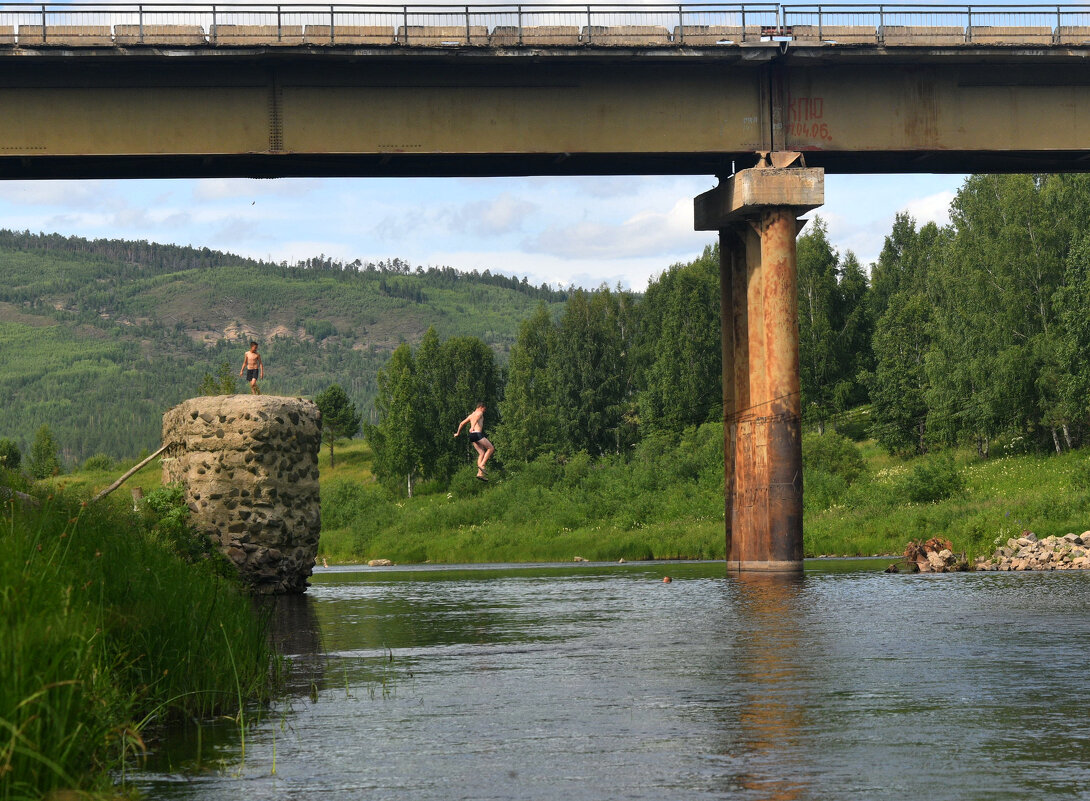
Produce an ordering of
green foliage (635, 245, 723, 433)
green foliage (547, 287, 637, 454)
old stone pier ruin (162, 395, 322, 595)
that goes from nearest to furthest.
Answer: old stone pier ruin (162, 395, 322, 595) < green foliage (635, 245, 723, 433) < green foliage (547, 287, 637, 454)

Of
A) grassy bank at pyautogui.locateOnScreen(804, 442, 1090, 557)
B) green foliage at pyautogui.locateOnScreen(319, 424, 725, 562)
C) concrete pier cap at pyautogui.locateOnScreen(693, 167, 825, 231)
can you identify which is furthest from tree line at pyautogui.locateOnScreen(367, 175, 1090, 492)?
concrete pier cap at pyautogui.locateOnScreen(693, 167, 825, 231)

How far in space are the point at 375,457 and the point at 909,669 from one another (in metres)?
91.4

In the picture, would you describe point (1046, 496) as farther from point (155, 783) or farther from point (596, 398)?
point (596, 398)

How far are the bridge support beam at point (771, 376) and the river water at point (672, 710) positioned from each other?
10052 mm

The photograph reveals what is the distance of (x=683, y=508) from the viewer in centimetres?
5650

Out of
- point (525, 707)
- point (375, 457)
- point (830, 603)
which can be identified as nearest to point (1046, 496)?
point (830, 603)

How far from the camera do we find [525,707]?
1180cm

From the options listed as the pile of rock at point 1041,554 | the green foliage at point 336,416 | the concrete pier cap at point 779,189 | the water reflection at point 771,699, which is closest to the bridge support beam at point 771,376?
the concrete pier cap at point 779,189

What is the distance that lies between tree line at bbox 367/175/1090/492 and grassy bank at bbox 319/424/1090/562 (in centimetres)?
331

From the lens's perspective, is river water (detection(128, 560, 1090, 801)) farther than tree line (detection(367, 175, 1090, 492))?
No

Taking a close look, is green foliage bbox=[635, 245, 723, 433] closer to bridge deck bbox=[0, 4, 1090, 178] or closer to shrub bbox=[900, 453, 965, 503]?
shrub bbox=[900, 453, 965, 503]

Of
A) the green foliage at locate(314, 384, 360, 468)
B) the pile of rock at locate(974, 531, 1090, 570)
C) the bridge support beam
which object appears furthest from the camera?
the green foliage at locate(314, 384, 360, 468)

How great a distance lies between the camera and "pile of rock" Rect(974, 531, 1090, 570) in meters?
34.1

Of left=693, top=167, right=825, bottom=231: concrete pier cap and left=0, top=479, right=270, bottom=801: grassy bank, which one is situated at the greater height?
left=693, top=167, right=825, bottom=231: concrete pier cap
